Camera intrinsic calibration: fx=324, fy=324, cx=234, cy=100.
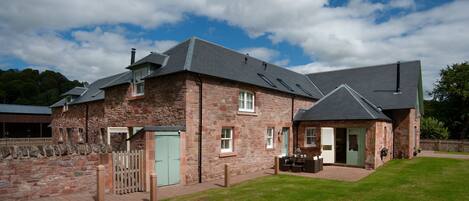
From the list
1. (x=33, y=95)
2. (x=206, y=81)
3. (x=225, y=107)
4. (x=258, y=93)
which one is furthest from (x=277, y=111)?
(x=33, y=95)

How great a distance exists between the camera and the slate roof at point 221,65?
47.5 ft

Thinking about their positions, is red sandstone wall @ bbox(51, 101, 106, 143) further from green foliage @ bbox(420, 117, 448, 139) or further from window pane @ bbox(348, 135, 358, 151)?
green foliage @ bbox(420, 117, 448, 139)

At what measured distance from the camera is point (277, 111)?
18.8 m

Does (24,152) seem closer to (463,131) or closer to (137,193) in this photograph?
(137,193)

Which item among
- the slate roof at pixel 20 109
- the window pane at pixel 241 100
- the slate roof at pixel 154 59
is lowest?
the slate roof at pixel 20 109

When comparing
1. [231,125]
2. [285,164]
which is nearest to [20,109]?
[231,125]

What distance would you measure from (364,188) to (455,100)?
4080cm

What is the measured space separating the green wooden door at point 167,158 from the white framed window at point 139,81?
14.2ft

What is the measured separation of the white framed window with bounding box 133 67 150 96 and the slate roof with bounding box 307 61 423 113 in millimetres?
15379

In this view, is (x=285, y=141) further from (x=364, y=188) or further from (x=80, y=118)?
(x=80, y=118)

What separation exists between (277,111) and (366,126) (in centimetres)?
486

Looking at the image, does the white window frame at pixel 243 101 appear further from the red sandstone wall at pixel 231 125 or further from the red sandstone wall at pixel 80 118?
the red sandstone wall at pixel 80 118

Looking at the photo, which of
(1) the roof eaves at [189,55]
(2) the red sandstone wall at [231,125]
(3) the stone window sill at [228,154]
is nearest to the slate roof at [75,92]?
(1) the roof eaves at [189,55]

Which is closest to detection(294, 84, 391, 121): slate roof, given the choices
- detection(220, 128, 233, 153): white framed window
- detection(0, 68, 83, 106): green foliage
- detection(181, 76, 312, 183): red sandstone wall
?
detection(181, 76, 312, 183): red sandstone wall
